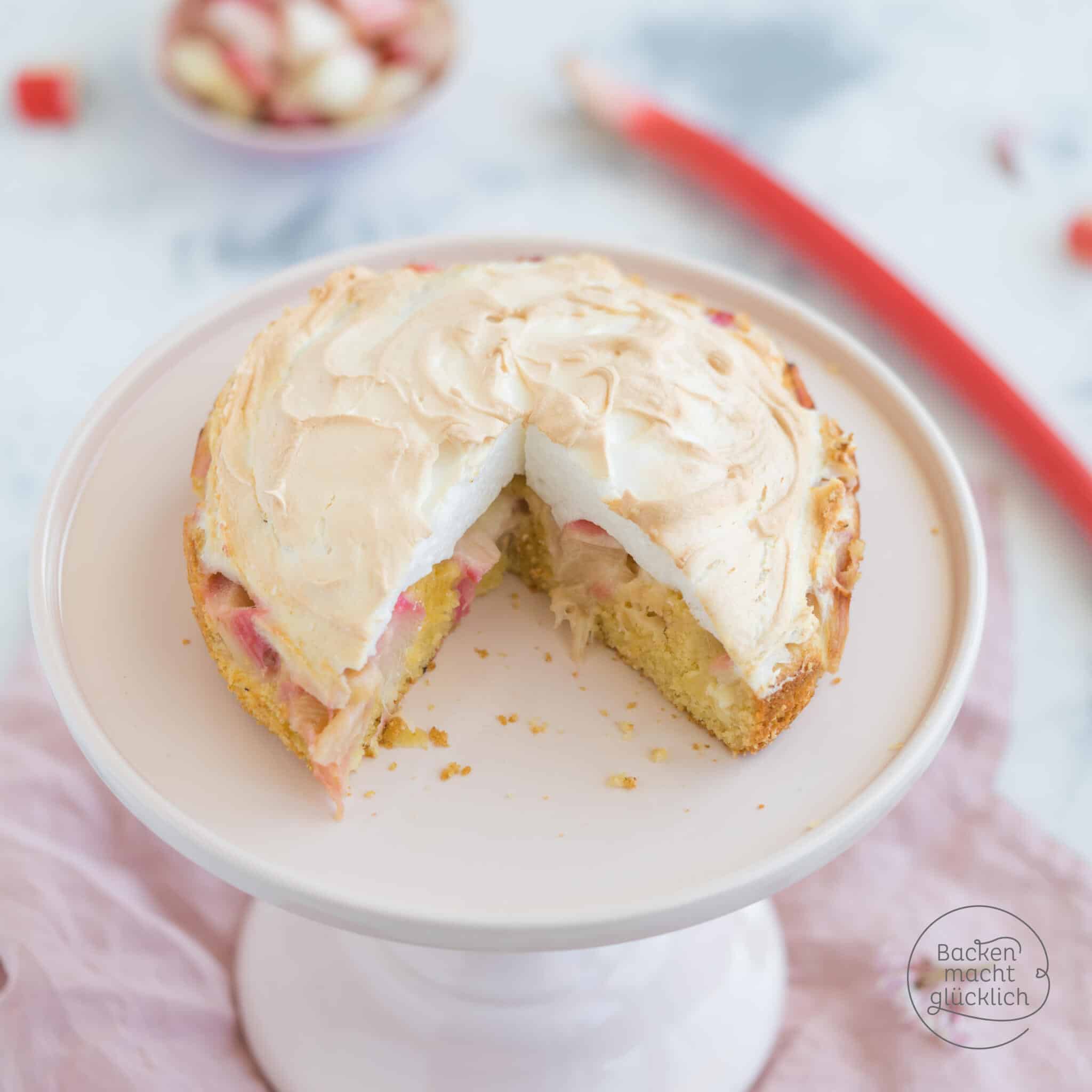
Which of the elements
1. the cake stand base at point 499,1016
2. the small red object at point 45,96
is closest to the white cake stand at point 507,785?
the cake stand base at point 499,1016

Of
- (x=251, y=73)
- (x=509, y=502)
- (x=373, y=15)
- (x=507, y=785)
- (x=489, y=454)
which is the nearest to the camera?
(x=507, y=785)

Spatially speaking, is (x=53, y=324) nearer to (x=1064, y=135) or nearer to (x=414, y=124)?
(x=414, y=124)

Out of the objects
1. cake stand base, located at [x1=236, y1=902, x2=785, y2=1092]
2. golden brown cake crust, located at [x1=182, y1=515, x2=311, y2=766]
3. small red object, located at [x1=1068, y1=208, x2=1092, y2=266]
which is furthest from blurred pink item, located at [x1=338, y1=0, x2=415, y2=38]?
cake stand base, located at [x1=236, y1=902, x2=785, y2=1092]

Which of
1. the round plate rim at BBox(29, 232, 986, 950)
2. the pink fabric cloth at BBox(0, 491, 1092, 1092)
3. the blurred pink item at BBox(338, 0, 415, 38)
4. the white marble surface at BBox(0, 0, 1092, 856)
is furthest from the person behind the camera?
the blurred pink item at BBox(338, 0, 415, 38)

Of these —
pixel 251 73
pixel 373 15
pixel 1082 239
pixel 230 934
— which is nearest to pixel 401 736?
pixel 230 934

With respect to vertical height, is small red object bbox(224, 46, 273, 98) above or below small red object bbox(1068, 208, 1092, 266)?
below

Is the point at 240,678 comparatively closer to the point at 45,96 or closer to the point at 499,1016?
the point at 499,1016

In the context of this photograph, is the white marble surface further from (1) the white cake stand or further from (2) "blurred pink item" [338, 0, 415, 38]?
(1) the white cake stand

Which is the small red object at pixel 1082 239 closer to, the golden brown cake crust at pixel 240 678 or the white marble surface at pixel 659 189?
the white marble surface at pixel 659 189
